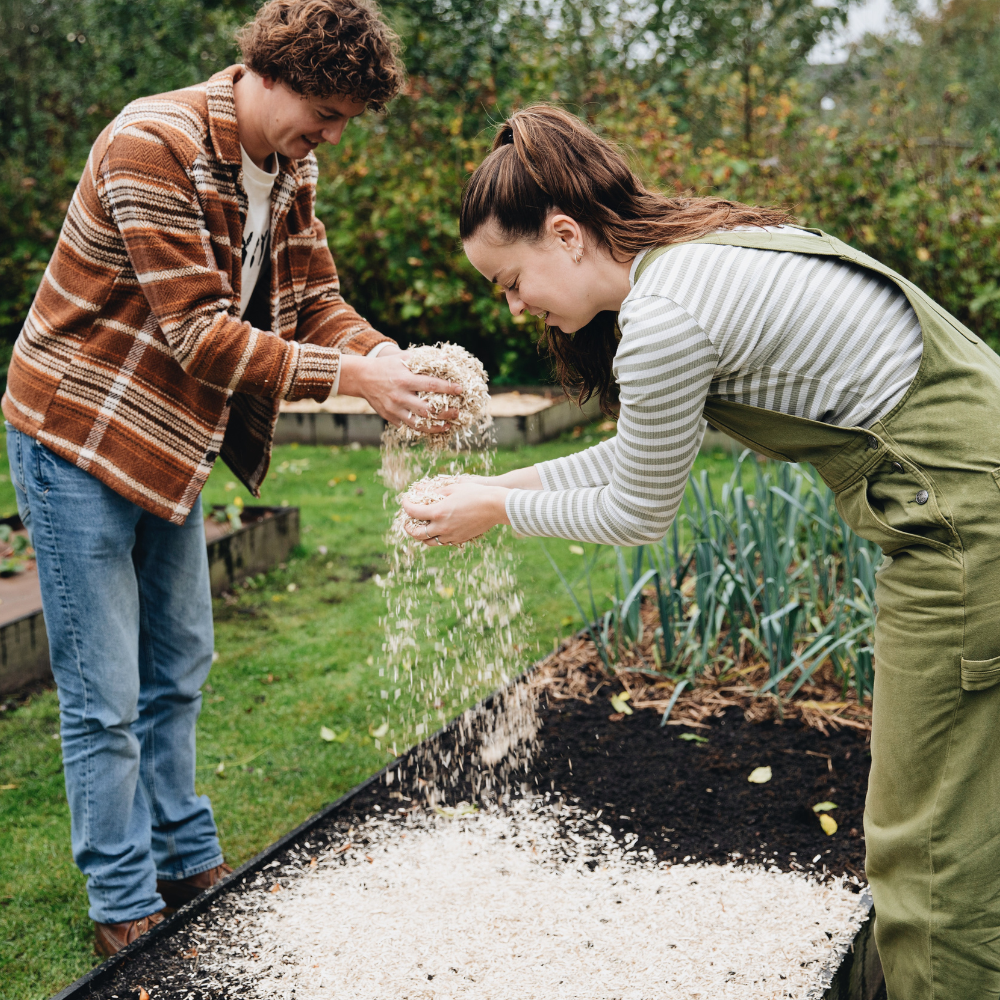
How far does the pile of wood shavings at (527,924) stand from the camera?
199 centimetres

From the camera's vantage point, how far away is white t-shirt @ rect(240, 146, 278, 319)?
2.05 m

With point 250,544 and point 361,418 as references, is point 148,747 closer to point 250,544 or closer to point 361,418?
point 250,544

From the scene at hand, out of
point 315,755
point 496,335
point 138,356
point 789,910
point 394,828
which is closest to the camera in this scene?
point 138,356

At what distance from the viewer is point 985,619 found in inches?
53.9

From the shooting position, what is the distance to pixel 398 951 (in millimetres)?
2100

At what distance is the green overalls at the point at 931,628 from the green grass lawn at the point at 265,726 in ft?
5.81

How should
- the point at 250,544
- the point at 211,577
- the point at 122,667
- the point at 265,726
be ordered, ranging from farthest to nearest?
the point at 250,544
the point at 211,577
the point at 265,726
the point at 122,667

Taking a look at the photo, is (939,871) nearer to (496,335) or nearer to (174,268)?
(174,268)

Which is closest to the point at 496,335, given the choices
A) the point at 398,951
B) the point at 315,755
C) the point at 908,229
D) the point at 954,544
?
the point at 908,229

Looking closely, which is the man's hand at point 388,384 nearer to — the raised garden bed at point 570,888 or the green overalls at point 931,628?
the green overalls at point 931,628

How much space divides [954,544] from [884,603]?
0.51 feet

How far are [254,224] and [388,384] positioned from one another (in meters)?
0.45

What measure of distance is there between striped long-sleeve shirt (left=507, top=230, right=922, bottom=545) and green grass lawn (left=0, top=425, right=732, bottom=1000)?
1.86 m

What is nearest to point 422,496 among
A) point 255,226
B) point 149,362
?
point 149,362
